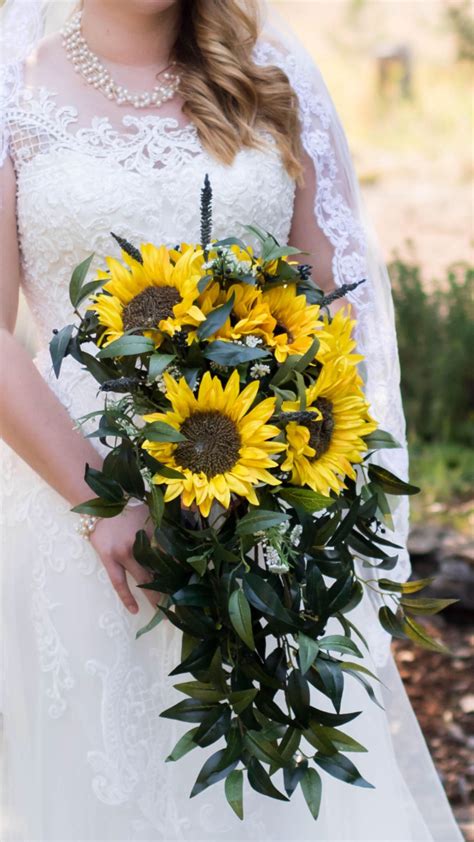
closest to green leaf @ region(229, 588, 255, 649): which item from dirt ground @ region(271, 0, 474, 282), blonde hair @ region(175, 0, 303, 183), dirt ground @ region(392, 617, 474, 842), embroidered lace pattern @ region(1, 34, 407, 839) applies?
embroidered lace pattern @ region(1, 34, 407, 839)

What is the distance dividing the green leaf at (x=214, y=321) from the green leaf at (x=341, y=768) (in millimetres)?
635

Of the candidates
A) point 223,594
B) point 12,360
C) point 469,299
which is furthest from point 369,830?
point 469,299

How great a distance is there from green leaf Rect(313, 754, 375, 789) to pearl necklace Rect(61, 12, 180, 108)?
50.8 inches

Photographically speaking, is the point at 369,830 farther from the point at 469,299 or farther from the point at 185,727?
the point at 469,299

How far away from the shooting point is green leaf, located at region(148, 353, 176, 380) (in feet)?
4.37

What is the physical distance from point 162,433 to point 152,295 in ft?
0.73

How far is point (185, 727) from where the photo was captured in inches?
75.8

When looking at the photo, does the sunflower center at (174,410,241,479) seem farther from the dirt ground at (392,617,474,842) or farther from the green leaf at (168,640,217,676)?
the dirt ground at (392,617,474,842)

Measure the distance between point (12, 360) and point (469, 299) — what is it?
3.83m

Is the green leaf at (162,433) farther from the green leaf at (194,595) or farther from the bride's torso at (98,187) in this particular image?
the bride's torso at (98,187)

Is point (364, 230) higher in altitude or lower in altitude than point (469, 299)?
higher

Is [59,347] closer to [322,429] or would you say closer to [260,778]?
[322,429]

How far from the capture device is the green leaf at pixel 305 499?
4.57 ft

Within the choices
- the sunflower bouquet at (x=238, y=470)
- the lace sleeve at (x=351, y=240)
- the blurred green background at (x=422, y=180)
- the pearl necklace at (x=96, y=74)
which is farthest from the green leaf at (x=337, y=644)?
the blurred green background at (x=422, y=180)
